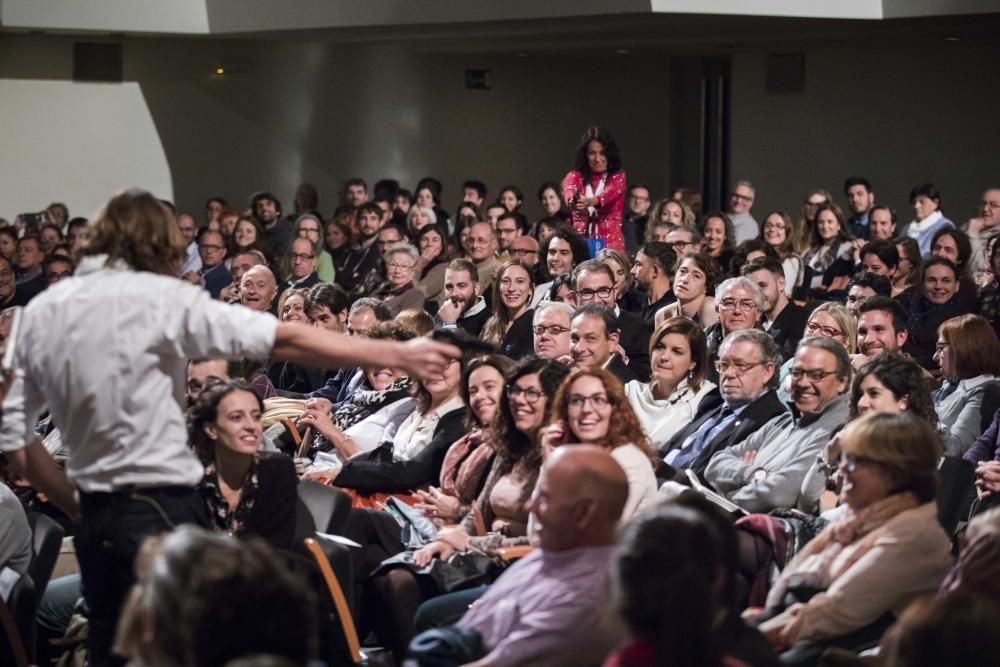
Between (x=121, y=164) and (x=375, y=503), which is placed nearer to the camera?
(x=375, y=503)

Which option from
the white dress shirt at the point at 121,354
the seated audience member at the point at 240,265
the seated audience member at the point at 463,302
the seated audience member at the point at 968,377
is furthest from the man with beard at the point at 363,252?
the white dress shirt at the point at 121,354

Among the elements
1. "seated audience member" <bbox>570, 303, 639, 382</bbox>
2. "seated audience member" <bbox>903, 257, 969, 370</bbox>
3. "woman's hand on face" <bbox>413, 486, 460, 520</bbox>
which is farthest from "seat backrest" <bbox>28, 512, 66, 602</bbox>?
"seated audience member" <bbox>903, 257, 969, 370</bbox>

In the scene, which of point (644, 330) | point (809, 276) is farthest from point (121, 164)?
point (644, 330)

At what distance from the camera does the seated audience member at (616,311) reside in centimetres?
648

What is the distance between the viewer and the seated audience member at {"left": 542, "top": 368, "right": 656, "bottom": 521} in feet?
13.0

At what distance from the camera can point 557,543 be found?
9.93ft

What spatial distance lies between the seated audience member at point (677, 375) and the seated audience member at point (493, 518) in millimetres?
907

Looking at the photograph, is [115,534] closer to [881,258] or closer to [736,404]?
[736,404]

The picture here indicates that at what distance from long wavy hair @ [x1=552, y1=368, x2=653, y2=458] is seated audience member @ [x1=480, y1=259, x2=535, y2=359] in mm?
2776

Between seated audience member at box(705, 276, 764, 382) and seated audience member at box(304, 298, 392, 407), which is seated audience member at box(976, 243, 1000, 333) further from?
seated audience member at box(304, 298, 392, 407)

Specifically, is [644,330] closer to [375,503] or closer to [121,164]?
[375,503]

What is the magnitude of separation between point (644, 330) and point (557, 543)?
11.9ft

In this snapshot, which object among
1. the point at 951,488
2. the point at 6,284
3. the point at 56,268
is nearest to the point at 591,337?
the point at 951,488

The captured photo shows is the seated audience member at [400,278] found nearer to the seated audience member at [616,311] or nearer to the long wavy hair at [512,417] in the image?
the seated audience member at [616,311]
